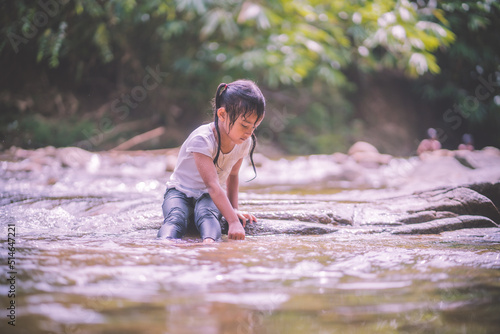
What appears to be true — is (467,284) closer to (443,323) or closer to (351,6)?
(443,323)

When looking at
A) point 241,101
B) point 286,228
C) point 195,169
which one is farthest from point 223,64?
point 286,228

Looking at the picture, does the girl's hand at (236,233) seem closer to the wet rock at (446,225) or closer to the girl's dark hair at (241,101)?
the girl's dark hair at (241,101)

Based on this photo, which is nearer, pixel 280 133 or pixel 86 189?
pixel 86 189

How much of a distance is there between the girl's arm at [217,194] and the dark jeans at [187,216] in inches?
3.3

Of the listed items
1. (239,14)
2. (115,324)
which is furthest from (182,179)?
(239,14)

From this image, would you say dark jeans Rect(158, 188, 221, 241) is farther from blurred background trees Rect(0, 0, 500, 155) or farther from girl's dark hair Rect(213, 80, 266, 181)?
blurred background trees Rect(0, 0, 500, 155)

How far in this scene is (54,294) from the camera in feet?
3.93

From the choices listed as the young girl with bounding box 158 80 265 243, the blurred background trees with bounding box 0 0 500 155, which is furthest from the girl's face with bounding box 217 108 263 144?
the blurred background trees with bounding box 0 0 500 155

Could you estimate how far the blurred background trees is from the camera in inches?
310

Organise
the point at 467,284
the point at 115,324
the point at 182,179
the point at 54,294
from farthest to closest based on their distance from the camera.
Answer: the point at 182,179, the point at 467,284, the point at 54,294, the point at 115,324

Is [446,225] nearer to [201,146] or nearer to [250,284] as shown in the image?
[201,146]

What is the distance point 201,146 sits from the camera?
7.98ft

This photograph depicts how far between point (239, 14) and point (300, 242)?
6.45 m

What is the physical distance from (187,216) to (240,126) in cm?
64
